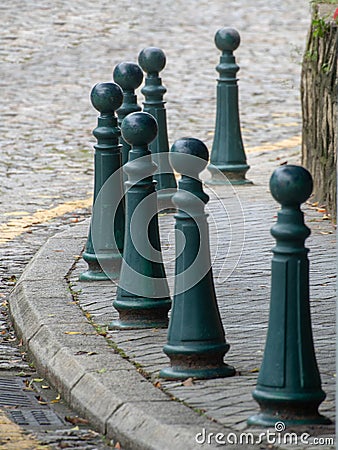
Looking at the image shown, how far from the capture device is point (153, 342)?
5.17 meters

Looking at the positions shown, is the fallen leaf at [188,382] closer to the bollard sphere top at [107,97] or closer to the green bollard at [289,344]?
the green bollard at [289,344]

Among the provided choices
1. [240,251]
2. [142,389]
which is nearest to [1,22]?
[240,251]

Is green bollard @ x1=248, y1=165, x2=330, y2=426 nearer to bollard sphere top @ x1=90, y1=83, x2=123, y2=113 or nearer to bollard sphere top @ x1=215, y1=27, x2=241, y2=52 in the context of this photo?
bollard sphere top @ x1=90, y1=83, x2=123, y2=113

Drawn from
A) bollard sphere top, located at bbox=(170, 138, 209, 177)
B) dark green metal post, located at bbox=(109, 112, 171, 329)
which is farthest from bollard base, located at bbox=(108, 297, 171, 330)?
bollard sphere top, located at bbox=(170, 138, 209, 177)

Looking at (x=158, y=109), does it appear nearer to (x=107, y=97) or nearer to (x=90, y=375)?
(x=107, y=97)

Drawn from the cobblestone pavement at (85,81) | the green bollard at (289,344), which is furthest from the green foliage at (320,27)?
the green bollard at (289,344)

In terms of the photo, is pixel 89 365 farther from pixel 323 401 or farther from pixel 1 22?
pixel 1 22

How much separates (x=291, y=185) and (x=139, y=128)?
140 centimetres

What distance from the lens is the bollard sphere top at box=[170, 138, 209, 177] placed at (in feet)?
Answer: 15.1

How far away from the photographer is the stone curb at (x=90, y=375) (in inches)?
162

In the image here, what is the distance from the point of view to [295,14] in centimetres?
2138

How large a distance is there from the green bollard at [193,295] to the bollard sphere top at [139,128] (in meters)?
0.57

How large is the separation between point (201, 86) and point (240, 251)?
25.6ft

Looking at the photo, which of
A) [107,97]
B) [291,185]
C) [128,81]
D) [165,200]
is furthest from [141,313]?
[165,200]
